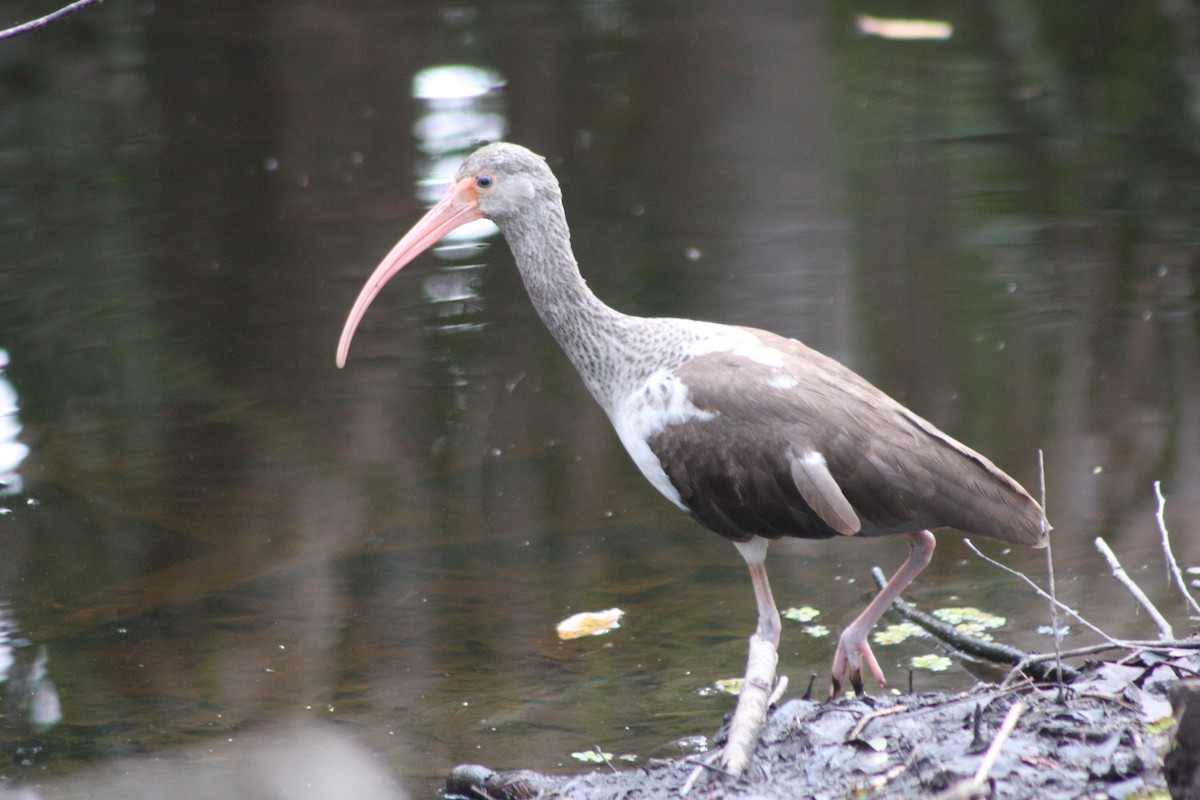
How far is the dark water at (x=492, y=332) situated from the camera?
573cm

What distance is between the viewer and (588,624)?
599 centimetres

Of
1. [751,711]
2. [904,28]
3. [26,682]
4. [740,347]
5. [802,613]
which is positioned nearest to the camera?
[751,711]

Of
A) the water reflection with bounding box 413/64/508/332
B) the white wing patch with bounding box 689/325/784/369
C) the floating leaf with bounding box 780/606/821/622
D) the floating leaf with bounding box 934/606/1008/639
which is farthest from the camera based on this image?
the water reflection with bounding box 413/64/508/332

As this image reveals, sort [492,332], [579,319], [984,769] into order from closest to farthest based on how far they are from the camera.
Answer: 1. [984,769]
2. [579,319]
3. [492,332]

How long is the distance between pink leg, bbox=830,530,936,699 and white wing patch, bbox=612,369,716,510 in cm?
74

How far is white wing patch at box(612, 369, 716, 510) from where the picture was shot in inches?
193

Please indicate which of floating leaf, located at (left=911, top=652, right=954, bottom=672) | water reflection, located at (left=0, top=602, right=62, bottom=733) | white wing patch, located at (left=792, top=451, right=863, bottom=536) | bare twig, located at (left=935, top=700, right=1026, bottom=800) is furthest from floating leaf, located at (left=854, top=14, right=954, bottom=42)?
bare twig, located at (left=935, top=700, right=1026, bottom=800)

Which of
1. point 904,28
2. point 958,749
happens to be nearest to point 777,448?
point 958,749

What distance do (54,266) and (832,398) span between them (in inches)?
278

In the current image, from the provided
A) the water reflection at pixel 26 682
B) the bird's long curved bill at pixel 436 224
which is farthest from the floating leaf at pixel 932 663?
the water reflection at pixel 26 682

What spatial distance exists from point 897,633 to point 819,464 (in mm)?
1315

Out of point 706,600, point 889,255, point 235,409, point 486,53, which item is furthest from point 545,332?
point 486,53

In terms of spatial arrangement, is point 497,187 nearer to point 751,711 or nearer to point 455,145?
point 751,711

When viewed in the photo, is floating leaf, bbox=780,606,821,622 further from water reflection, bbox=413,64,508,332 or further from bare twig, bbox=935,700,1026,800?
water reflection, bbox=413,64,508,332
